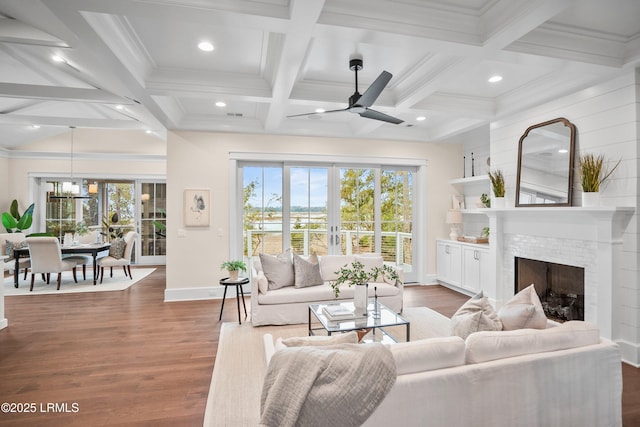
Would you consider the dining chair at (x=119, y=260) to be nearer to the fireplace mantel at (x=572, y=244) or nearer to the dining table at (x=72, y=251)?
the dining table at (x=72, y=251)

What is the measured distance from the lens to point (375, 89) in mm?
2945

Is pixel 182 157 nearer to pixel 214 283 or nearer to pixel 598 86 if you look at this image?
pixel 214 283

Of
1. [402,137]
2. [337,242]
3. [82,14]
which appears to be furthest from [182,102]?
[402,137]

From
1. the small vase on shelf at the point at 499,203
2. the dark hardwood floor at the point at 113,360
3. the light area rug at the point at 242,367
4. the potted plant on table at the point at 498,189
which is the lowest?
the dark hardwood floor at the point at 113,360

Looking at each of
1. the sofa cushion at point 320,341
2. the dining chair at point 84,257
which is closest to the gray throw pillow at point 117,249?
the dining chair at point 84,257

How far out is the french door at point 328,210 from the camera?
18.9 feet

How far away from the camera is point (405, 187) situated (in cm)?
639

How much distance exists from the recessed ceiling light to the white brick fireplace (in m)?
3.97

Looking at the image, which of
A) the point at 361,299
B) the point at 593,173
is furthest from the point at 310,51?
the point at 593,173

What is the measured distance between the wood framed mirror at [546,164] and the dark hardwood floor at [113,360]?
1.80 m

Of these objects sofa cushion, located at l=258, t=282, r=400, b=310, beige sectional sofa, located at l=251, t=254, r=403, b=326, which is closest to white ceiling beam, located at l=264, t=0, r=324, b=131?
beige sectional sofa, located at l=251, t=254, r=403, b=326

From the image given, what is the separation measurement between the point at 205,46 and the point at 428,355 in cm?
315

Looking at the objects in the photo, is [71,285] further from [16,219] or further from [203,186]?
[203,186]

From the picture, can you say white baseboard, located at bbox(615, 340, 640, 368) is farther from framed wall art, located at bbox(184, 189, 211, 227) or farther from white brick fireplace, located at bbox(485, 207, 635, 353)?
framed wall art, located at bbox(184, 189, 211, 227)
